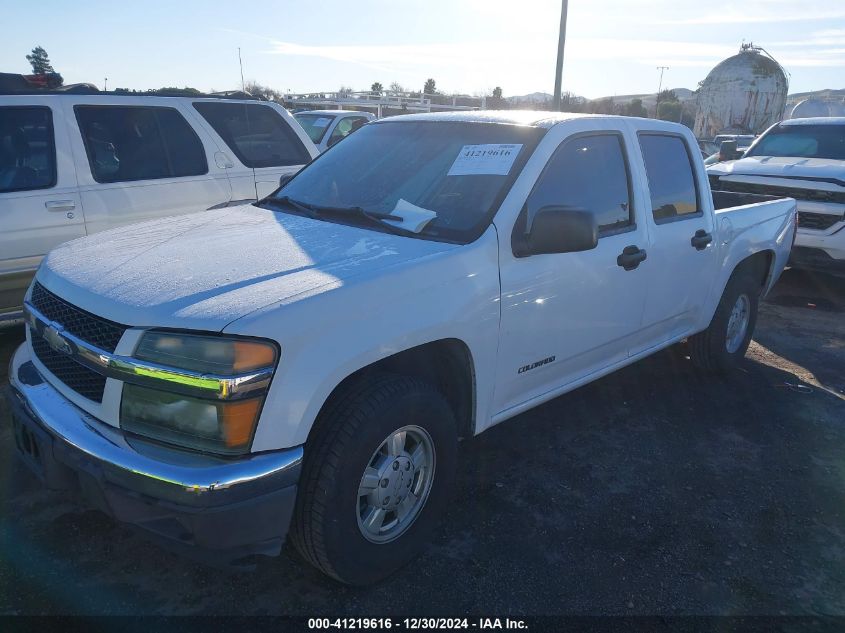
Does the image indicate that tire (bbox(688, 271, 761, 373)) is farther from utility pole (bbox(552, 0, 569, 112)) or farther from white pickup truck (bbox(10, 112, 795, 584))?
utility pole (bbox(552, 0, 569, 112))

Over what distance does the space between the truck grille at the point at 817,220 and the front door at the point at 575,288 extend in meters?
4.96

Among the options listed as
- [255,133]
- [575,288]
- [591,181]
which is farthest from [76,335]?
[255,133]

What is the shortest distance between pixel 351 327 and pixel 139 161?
3760mm

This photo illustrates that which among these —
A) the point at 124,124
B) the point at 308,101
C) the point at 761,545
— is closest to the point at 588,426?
the point at 761,545

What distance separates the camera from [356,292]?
2.25m

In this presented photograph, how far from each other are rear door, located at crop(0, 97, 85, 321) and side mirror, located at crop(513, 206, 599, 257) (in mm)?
3570

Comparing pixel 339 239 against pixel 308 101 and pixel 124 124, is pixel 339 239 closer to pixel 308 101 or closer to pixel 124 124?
pixel 124 124

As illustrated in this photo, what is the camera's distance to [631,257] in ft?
11.4

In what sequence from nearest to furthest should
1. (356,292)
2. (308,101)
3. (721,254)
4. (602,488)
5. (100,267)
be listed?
(356,292), (100,267), (602,488), (721,254), (308,101)

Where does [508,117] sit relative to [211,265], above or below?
above

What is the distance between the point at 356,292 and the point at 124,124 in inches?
151

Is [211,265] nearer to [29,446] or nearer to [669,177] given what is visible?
[29,446]

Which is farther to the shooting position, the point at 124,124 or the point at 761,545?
the point at 124,124

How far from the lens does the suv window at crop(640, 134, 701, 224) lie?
3.84 m
